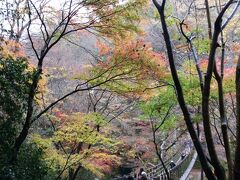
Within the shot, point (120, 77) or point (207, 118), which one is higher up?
point (120, 77)

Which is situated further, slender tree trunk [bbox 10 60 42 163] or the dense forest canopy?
slender tree trunk [bbox 10 60 42 163]

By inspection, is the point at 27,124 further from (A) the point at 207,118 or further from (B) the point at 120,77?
(A) the point at 207,118

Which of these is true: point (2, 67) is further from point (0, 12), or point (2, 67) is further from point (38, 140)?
point (38, 140)

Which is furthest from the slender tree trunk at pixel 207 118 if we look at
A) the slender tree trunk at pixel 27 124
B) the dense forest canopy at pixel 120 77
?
the slender tree trunk at pixel 27 124

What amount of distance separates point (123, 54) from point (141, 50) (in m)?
0.48

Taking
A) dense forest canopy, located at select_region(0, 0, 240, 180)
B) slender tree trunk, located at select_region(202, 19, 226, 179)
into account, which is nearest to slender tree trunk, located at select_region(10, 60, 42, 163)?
dense forest canopy, located at select_region(0, 0, 240, 180)

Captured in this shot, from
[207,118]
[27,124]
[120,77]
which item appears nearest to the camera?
[207,118]

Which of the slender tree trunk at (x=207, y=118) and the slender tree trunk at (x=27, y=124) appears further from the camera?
the slender tree trunk at (x=27, y=124)

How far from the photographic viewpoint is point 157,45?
69.6ft

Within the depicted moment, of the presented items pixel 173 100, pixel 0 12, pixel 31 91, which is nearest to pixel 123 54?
pixel 173 100

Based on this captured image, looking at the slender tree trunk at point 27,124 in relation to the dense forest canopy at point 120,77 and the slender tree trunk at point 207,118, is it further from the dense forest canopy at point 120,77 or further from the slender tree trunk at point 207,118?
the slender tree trunk at point 207,118

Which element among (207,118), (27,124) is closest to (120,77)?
(27,124)

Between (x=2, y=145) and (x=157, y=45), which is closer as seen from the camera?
(x=2, y=145)

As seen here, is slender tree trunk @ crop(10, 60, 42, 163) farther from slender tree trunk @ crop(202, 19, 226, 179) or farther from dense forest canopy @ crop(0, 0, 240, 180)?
slender tree trunk @ crop(202, 19, 226, 179)
